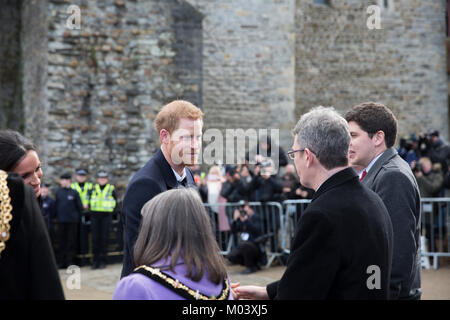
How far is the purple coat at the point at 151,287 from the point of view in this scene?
1.96m

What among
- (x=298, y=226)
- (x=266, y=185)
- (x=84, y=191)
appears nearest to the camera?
(x=298, y=226)

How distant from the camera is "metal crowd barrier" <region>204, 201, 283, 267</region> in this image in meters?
8.99

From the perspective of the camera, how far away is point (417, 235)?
3.03 metres

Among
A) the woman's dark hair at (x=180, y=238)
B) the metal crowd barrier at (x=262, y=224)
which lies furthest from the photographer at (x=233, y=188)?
the woman's dark hair at (x=180, y=238)

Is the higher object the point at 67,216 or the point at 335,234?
the point at 335,234

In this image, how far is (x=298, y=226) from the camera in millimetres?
2293

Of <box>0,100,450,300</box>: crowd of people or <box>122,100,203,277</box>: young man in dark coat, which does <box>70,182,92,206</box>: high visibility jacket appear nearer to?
<box>0,100,450,300</box>: crowd of people

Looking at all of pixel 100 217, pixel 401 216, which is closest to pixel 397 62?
pixel 100 217

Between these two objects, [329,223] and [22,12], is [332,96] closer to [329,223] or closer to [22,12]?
[22,12]

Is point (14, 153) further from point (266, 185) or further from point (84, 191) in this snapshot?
point (84, 191)

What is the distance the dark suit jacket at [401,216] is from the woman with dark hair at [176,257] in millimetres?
1042

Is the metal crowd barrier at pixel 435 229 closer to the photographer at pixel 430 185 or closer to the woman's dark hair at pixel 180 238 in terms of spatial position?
the photographer at pixel 430 185

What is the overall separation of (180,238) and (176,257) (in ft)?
0.25

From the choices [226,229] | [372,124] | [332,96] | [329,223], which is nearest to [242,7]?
[332,96]
